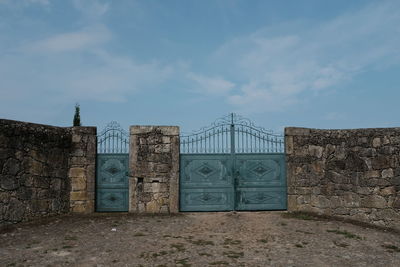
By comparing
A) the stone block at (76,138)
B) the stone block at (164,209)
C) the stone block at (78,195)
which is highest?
the stone block at (76,138)

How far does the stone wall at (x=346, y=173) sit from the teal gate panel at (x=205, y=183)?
5.26ft

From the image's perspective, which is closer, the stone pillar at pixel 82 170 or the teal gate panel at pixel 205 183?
the stone pillar at pixel 82 170

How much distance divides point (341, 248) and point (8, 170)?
693cm

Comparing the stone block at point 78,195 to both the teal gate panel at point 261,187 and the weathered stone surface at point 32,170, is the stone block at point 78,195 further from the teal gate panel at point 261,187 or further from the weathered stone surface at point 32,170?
the teal gate panel at point 261,187

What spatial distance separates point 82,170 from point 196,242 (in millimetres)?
3972

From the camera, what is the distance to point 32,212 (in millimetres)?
8352

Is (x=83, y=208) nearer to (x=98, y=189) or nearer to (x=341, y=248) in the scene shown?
(x=98, y=189)

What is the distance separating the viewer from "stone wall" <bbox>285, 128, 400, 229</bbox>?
9117 millimetres

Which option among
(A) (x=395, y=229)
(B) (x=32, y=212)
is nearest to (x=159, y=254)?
(B) (x=32, y=212)

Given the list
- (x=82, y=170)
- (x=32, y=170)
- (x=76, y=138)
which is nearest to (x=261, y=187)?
(x=82, y=170)

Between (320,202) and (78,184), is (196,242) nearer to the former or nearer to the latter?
(78,184)

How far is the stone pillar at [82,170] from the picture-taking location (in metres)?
9.24

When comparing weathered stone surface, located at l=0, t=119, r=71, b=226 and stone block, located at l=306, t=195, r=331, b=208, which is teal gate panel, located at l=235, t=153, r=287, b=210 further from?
weathered stone surface, located at l=0, t=119, r=71, b=226

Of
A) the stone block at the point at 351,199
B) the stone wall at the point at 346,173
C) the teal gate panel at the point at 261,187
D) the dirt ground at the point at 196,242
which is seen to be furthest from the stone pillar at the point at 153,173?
the stone block at the point at 351,199
